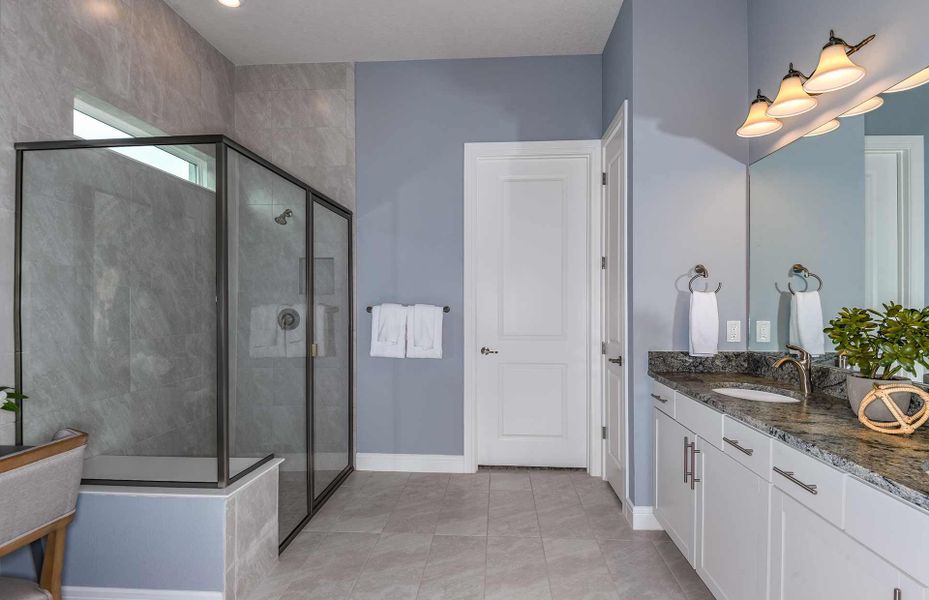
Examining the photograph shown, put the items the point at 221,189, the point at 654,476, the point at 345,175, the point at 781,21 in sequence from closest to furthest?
the point at 221,189
the point at 781,21
the point at 654,476
the point at 345,175

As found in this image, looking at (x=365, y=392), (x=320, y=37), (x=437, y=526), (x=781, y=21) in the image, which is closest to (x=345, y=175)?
(x=320, y=37)

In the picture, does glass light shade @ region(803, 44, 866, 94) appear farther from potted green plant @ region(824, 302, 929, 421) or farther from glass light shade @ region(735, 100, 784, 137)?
potted green plant @ region(824, 302, 929, 421)

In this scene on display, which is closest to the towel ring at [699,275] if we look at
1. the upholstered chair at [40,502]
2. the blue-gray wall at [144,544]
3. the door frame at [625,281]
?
the door frame at [625,281]

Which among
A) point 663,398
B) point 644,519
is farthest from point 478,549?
point 663,398

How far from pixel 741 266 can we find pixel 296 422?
248cm

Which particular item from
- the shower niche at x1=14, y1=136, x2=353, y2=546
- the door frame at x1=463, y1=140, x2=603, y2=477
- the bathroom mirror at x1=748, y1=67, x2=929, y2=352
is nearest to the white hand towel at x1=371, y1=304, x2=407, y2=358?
the door frame at x1=463, y1=140, x2=603, y2=477

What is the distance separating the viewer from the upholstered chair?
1417 millimetres

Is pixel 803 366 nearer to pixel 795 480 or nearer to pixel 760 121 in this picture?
pixel 795 480

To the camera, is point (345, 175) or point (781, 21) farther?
point (345, 175)

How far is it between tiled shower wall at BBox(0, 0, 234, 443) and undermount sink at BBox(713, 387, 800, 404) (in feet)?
9.24

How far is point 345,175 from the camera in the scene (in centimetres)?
359

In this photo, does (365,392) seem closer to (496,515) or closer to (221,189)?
(496,515)

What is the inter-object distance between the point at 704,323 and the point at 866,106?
1.09 meters

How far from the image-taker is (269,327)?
2.38 metres
